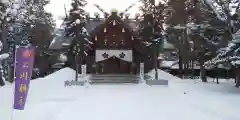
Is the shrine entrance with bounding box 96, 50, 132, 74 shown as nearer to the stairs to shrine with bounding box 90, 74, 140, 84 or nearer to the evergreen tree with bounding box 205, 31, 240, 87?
the stairs to shrine with bounding box 90, 74, 140, 84

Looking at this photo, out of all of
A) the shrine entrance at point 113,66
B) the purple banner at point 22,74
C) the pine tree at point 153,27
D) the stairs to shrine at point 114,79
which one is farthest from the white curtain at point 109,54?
the purple banner at point 22,74

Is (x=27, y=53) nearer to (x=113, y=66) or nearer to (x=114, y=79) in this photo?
(x=114, y=79)

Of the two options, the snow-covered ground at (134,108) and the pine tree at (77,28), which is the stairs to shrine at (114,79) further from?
the snow-covered ground at (134,108)

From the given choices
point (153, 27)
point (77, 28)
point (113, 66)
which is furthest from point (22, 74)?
point (113, 66)

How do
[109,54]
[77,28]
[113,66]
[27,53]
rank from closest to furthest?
[27,53], [77,28], [109,54], [113,66]

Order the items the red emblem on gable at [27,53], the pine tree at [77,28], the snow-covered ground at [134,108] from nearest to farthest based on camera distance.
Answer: the red emblem on gable at [27,53], the snow-covered ground at [134,108], the pine tree at [77,28]

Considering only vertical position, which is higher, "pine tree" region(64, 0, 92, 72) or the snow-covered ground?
"pine tree" region(64, 0, 92, 72)

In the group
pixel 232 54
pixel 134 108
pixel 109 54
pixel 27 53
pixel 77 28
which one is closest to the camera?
pixel 27 53

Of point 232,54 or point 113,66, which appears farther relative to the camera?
point 113,66

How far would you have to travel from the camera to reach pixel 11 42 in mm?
29906

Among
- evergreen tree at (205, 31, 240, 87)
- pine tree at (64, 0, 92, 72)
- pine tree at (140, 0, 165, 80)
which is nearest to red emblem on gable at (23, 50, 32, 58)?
evergreen tree at (205, 31, 240, 87)

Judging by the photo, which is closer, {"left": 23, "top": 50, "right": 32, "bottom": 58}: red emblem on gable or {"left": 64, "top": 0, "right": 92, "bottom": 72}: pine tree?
{"left": 23, "top": 50, "right": 32, "bottom": 58}: red emblem on gable

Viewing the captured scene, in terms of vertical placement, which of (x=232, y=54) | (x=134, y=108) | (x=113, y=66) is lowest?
(x=134, y=108)

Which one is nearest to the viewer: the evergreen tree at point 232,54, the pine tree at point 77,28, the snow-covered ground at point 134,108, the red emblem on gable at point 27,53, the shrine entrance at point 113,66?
the red emblem on gable at point 27,53
